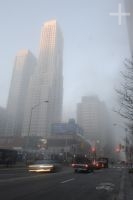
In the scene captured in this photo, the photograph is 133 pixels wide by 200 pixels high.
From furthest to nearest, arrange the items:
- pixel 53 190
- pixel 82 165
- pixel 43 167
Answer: pixel 82 165 < pixel 43 167 < pixel 53 190

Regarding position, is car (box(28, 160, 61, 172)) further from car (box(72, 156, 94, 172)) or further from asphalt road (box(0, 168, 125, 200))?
asphalt road (box(0, 168, 125, 200))

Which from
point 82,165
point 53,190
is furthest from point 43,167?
point 53,190

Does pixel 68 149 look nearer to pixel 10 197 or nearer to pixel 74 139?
pixel 74 139

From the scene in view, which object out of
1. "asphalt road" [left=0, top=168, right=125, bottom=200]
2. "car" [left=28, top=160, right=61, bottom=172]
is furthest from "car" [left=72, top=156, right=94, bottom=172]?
"asphalt road" [left=0, top=168, right=125, bottom=200]

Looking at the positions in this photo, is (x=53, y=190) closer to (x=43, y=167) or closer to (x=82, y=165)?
(x=43, y=167)

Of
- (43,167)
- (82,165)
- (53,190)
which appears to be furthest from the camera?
(82,165)

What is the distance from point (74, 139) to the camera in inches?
6176

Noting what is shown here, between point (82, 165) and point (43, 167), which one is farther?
point (82, 165)

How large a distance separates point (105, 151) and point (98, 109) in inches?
1418

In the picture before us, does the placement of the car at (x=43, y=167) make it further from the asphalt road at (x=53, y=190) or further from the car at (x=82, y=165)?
the asphalt road at (x=53, y=190)

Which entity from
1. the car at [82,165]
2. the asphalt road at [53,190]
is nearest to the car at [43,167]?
the car at [82,165]

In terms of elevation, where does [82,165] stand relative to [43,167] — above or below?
above

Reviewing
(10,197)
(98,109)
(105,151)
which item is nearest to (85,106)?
(98,109)

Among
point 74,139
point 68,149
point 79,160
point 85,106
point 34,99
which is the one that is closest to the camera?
point 79,160
